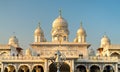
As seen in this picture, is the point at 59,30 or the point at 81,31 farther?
the point at 81,31

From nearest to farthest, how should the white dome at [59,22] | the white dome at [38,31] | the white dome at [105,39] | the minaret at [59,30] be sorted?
the minaret at [59,30] → the white dome at [59,22] → the white dome at [38,31] → the white dome at [105,39]

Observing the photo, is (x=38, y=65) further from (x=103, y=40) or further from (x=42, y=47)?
(x=103, y=40)

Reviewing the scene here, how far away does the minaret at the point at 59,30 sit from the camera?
56.7 metres

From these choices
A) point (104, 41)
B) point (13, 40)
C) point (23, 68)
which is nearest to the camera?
point (23, 68)

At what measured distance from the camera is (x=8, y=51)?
56.0 metres

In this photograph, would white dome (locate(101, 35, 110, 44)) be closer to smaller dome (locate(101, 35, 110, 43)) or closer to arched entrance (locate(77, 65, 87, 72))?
smaller dome (locate(101, 35, 110, 43))

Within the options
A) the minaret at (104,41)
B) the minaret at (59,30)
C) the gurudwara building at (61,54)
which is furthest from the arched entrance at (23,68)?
the minaret at (104,41)

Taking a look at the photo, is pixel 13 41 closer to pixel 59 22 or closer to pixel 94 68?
pixel 59 22

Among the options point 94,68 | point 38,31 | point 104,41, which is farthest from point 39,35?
point 104,41

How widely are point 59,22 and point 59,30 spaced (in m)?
1.54

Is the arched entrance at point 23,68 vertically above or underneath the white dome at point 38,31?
underneath

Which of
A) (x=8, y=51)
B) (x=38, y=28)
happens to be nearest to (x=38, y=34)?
(x=38, y=28)

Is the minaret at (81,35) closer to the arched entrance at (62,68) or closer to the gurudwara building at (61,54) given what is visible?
the gurudwara building at (61,54)

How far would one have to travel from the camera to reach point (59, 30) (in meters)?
57.1
